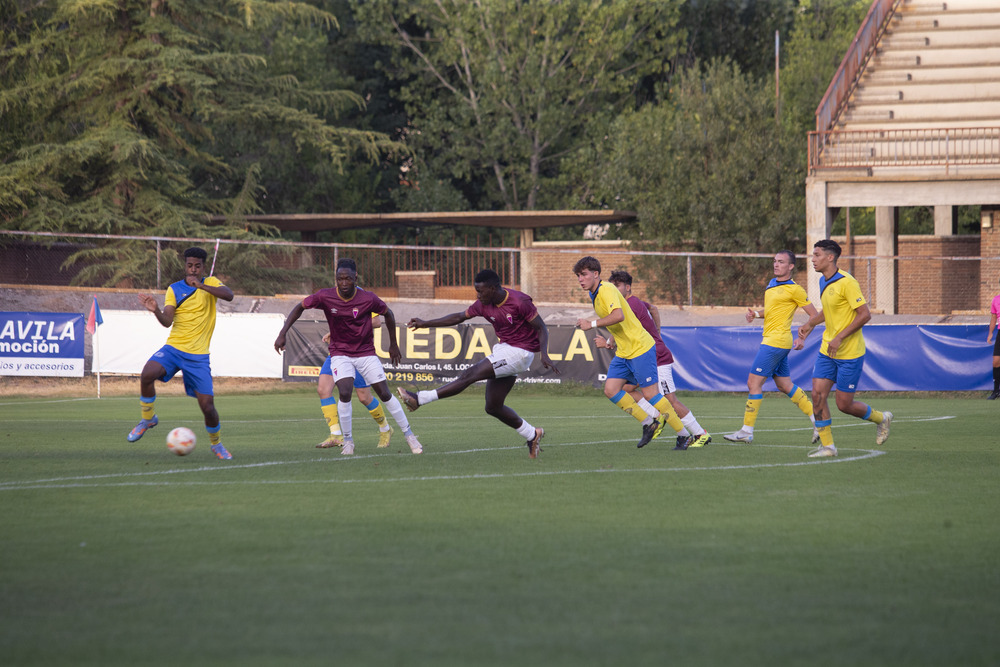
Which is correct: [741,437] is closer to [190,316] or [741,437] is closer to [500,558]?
[190,316]

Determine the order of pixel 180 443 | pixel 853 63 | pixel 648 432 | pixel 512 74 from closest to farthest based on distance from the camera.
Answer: pixel 180 443 → pixel 648 432 → pixel 853 63 → pixel 512 74

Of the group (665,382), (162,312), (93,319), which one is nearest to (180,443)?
(162,312)

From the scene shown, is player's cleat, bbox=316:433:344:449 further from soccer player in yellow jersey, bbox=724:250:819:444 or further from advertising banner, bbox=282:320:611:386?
advertising banner, bbox=282:320:611:386

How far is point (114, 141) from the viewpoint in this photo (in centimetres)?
2953

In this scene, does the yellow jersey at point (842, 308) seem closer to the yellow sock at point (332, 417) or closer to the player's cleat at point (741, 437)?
the player's cleat at point (741, 437)

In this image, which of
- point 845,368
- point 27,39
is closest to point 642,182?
point 27,39

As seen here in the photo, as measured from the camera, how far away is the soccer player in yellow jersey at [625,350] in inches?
425

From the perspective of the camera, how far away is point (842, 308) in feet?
34.2

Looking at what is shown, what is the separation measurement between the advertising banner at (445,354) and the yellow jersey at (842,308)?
12209 mm

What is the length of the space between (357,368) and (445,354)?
12.2m

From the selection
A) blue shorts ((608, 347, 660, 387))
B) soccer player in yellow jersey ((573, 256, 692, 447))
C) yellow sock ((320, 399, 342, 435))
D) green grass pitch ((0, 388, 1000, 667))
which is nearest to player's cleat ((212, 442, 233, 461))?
green grass pitch ((0, 388, 1000, 667))

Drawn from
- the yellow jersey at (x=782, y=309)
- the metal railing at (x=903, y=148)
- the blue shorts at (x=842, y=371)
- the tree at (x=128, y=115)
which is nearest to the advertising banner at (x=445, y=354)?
the tree at (x=128, y=115)

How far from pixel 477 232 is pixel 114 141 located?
45.7ft

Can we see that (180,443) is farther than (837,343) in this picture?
No
